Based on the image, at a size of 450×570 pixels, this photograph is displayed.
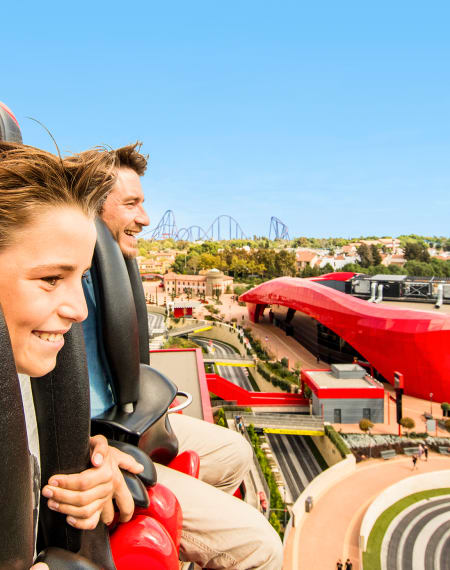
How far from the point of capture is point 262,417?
1745cm

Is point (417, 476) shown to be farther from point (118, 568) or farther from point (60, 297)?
point (60, 297)

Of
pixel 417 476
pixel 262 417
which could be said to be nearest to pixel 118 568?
pixel 417 476

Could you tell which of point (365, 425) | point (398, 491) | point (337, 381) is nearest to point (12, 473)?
point (398, 491)

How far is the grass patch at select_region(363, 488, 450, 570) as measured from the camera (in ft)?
36.4

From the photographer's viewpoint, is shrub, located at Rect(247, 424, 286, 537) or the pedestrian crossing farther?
the pedestrian crossing

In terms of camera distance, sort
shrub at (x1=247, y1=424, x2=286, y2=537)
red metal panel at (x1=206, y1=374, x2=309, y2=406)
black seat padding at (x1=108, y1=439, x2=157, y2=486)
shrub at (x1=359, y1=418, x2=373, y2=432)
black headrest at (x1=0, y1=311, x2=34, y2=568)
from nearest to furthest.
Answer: black headrest at (x1=0, y1=311, x2=34, y2=568)
black seat padding at (x1=108, y1=439, x2=157, y2=486)
shrub at (x1=247, y1=424, x2=286, y2=537)
shrub at (x1=359, y1=418, x2=373, y2=432)
red metal panel at (x1=206, y1=374, x2=309, y2=406)

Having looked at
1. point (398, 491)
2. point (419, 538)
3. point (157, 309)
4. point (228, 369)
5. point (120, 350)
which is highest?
point (120, 350)

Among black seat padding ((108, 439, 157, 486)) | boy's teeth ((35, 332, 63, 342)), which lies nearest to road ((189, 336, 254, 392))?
black seat padding ((108, 439, 157, 486))

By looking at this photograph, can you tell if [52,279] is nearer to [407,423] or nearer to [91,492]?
[91,492]

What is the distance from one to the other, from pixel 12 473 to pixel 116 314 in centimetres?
140

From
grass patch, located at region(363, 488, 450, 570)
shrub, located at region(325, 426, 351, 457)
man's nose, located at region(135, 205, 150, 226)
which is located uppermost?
man's nose, located at region(135, 205, 150, 226)

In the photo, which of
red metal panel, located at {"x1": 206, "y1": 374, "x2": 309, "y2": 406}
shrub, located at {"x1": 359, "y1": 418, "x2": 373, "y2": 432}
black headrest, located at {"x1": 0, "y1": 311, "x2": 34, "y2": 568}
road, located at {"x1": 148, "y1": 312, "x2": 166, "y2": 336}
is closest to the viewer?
black headrest, located at {"x1": 0, "y1": 311, "x2": 34, "y2": 568}

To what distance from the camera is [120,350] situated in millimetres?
2646

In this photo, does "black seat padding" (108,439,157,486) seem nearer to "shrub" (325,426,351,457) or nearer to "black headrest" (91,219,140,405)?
"black headrest" (91,219,140,405)
